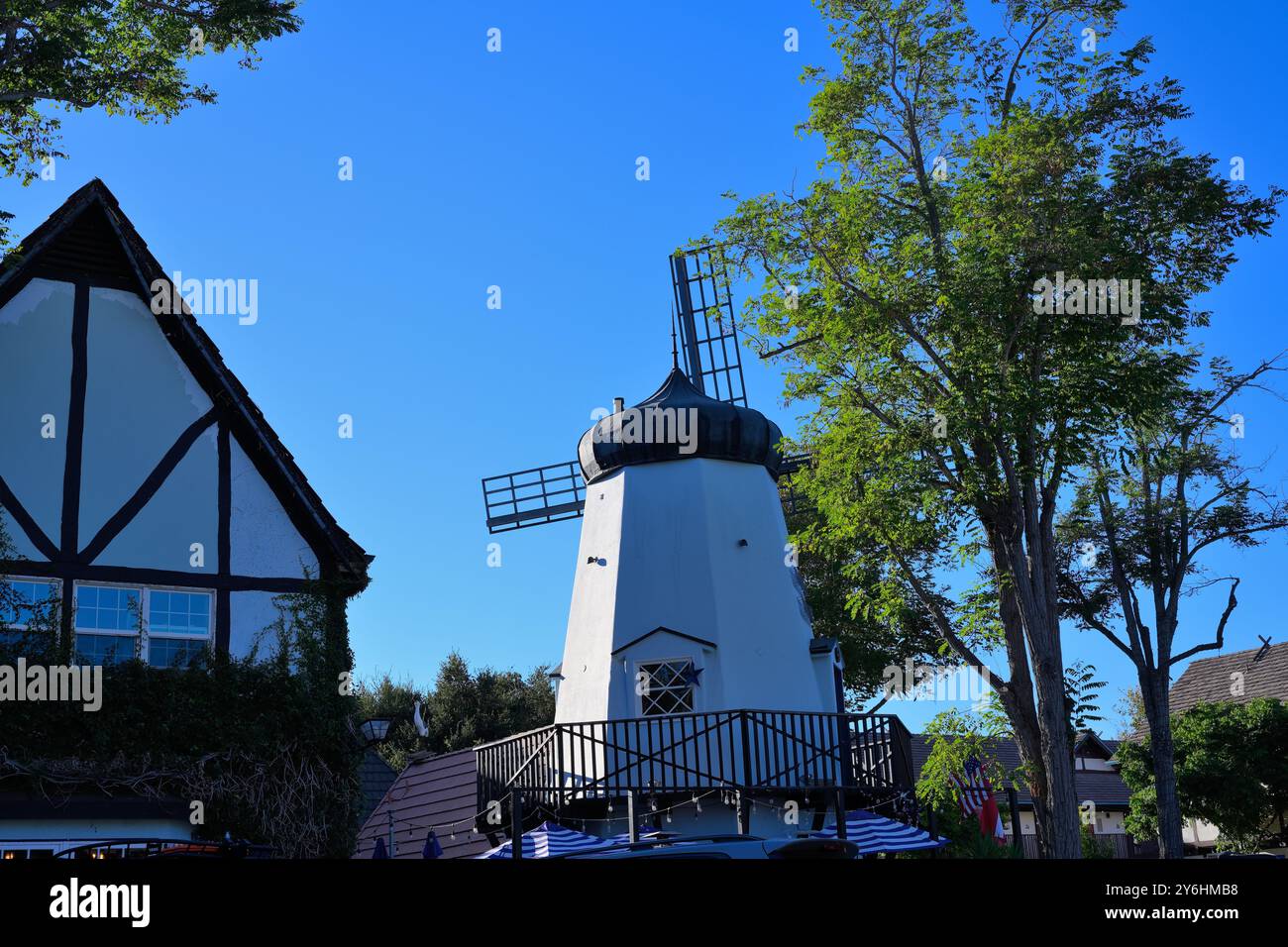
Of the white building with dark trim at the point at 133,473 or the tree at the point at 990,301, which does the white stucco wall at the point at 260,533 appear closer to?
the white building with dark trim at the point at 133,473

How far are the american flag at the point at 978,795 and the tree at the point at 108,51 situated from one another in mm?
16977

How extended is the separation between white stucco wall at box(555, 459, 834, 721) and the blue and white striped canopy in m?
2.33

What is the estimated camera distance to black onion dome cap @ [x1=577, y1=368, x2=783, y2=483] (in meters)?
24.5

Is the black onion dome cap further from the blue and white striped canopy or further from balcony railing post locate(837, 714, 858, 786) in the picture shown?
the blue and white striped canopy

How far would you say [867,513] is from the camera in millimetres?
22359

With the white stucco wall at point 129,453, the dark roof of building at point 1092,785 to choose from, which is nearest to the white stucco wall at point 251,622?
the white stucco wall at point 129,453

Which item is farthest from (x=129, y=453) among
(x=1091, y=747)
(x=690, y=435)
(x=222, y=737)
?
(x=1091, y=747)

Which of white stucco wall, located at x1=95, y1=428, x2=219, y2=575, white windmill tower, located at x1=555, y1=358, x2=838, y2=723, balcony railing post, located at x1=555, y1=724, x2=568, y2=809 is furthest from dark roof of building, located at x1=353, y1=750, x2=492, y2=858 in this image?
white stucco wall, located at x1=95, y1=428, x2=219, y2=575
